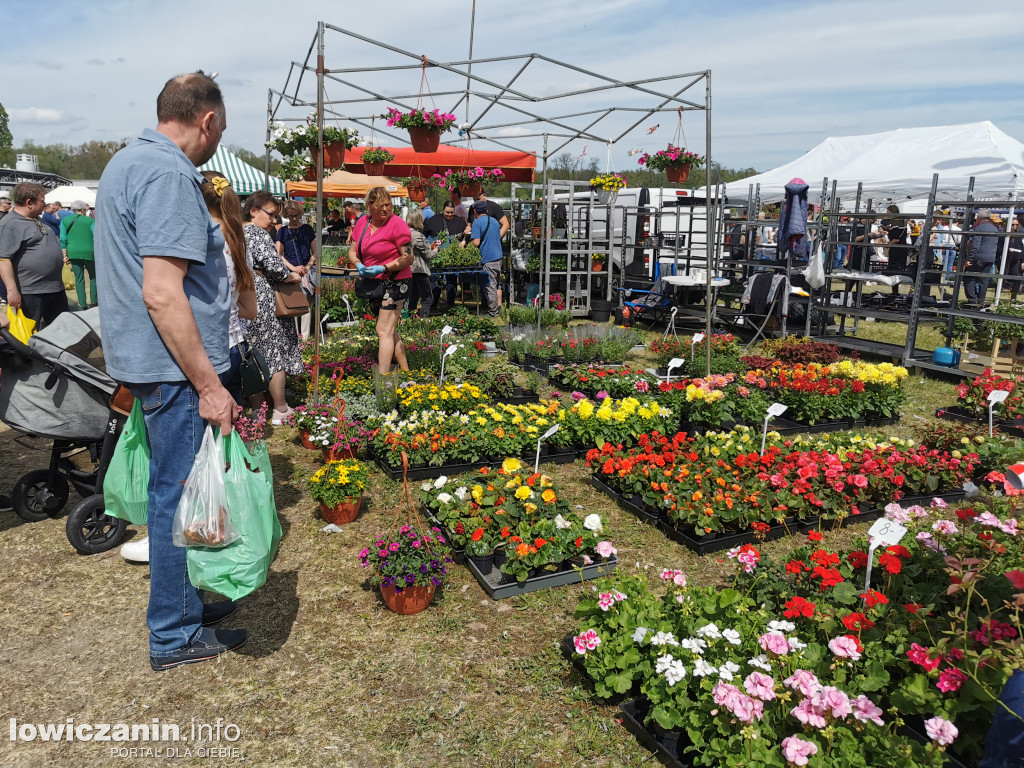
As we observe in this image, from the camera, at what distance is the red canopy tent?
14.9 meters

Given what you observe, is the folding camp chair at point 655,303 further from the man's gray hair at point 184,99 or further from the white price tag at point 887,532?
the man's gray hair at point 184,99

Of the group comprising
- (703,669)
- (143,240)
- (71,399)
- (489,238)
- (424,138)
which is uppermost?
(424,138)

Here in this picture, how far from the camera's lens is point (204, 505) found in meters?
2.44

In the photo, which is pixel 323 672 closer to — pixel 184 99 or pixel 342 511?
pixel 342 511

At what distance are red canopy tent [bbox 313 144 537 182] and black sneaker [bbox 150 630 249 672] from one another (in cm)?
1288

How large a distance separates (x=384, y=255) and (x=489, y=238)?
5406mm

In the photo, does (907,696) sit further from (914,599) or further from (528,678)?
(528,678)

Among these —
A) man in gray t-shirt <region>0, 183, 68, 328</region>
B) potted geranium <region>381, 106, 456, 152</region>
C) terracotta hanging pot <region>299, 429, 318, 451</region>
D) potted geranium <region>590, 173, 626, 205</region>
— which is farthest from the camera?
potted geranium <region>590, 173, 626, 205</region>

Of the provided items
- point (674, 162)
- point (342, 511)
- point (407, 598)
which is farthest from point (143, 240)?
point (674, 162)

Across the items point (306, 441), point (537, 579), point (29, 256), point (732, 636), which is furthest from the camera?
point (29, 256)

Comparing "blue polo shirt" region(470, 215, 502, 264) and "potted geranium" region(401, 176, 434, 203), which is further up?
"potted geranium" region(401, 176, 434, 203)

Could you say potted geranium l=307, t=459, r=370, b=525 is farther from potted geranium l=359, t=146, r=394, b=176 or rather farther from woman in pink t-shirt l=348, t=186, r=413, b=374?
potted geranium l=359, t=146, r=394, b=176

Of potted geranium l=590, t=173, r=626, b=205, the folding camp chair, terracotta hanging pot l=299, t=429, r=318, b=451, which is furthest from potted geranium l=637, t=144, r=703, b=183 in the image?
terracotta hanging pot l=299, t=429, r=318, b=451

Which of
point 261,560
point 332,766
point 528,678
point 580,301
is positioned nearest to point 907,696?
point 528,678
